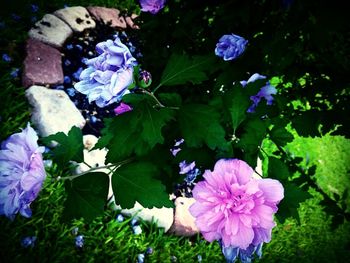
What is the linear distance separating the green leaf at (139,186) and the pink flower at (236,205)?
0.11 metres

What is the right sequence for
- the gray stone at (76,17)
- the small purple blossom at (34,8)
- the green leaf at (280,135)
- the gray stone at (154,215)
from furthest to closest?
1. the gray stone at (76,17)
2. the small purple blossom at (34,8)
3. the gray stone at (154,215)
4. the green leaf at (280,135)

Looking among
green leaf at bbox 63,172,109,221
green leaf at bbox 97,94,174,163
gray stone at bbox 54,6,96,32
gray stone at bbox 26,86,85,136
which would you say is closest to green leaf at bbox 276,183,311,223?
green leaf at bbox 97,94,174,163

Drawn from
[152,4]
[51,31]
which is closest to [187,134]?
[152,4]

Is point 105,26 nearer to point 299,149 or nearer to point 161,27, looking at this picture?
point 161,27

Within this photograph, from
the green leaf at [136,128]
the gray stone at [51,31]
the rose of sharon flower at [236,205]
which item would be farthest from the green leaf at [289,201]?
the gray stone at [51,31]

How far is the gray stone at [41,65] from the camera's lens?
2.55 m

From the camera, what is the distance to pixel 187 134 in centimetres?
100

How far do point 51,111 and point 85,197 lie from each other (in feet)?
5.41

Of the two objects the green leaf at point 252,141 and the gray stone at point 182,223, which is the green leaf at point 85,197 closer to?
the green leaf at point 252,141

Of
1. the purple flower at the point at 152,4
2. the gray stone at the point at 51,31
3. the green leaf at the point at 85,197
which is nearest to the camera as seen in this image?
the green leaf at the point at 85,197

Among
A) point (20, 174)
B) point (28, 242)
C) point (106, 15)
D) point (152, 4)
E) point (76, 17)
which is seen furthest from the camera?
point (106, 15)

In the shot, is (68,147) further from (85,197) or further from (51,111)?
(51,111)

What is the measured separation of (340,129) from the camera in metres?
1.68

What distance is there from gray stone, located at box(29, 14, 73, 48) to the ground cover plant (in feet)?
0.35
